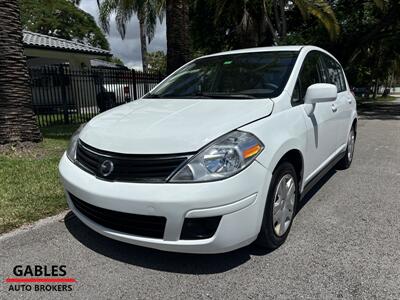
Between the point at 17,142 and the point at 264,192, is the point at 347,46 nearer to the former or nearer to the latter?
the point at 17,142

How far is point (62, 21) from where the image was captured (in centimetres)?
3294

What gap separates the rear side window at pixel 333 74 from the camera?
4560mm

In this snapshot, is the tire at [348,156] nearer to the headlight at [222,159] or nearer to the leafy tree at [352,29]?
the headlight at [222,159]

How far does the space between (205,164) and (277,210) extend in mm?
883

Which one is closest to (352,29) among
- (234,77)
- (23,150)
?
(234,77)

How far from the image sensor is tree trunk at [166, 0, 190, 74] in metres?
9.49

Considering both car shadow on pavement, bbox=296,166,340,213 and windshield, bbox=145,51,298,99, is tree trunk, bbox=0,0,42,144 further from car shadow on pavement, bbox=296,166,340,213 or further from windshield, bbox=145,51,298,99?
car shadow on pavement, bbox=296,166,340,213

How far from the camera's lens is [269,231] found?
2.78 meters

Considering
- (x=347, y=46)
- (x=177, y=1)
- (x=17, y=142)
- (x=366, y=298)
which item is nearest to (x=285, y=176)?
(x=366, y=298)

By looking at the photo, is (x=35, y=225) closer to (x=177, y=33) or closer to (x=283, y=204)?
(x=283, y=204)

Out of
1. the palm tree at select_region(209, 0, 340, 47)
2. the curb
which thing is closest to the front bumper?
the curb

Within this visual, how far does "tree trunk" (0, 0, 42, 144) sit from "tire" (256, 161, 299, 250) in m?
5.26

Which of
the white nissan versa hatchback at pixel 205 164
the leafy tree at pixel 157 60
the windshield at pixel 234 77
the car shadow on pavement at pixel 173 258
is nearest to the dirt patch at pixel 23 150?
the windshield at pixel 234 77

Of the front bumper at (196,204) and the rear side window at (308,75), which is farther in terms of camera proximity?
the rear side window at (308,75)
